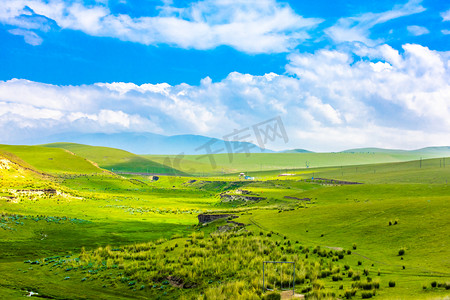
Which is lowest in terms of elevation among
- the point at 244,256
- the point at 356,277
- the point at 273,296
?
the point at 244,256

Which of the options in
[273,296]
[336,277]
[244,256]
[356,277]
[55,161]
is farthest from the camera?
[55,161]

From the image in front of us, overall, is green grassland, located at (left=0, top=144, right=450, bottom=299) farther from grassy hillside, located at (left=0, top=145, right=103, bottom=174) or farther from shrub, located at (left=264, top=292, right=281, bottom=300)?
grassy hillside, located at (left=0, top=145, right=103, bottom=174)

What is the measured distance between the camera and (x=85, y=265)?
2528 cm

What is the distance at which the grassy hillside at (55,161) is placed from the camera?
153750 mm

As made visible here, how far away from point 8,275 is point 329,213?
98.7 feet

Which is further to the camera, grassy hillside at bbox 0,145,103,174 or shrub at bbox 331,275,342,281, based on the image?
grassy hillside at bbox 0,145,103,174

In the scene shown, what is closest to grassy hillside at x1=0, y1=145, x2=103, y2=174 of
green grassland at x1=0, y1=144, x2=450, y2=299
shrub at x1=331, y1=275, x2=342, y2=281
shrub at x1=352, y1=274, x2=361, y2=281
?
green grassland at x1=0, y1=144, x2=450, y2=299

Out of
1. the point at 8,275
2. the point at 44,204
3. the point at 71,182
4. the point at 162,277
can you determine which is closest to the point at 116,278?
the point at 162,277

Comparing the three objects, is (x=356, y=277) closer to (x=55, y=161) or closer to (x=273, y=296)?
(x=273, y=296)

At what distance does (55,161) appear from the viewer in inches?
6540

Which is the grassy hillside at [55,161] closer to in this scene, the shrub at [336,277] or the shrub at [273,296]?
the shrub at [273,296]

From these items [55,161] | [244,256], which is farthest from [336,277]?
[55,161]

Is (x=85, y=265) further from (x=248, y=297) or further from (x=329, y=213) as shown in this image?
(x=329, y=213)

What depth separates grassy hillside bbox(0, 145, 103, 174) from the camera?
15375cm
